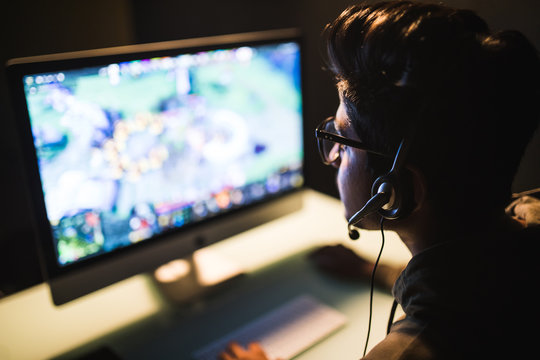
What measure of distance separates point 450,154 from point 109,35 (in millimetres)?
1050

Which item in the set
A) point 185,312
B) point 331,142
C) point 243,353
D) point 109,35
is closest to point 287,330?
point 243,353

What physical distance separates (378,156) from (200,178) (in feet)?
1.64

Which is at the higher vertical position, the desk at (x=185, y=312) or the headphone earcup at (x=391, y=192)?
the headphone earcup at (x=391, y=192)

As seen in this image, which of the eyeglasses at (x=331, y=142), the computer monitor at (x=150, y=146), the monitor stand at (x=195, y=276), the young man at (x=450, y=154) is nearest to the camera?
the young man at (x=450, y=154)

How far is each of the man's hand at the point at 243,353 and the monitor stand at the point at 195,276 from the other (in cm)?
21

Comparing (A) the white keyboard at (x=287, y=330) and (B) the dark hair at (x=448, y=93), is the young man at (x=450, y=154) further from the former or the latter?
(A) the white keyboard at (x=287, y=330)

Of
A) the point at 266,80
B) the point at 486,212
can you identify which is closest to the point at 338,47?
the point at 486,212

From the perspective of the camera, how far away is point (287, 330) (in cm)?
92

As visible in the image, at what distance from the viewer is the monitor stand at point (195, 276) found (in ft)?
3.48

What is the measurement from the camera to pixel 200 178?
40.8 inches

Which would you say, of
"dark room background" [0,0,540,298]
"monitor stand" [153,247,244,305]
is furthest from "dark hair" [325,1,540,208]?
"monitor stand" [153,247,244,305]

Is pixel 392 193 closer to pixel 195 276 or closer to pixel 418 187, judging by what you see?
pixel 418 187

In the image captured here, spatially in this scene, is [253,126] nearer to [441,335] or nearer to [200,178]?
[200,178]

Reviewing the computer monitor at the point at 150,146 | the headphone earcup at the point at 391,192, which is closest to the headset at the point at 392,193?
the headphone earcup at the point at 391,192
